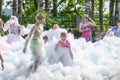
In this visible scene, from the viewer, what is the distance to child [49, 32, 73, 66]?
16419mm

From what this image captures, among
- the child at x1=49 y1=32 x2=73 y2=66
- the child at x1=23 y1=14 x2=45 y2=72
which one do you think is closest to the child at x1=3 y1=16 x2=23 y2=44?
the child at x1=49 y1=32 x2=73 y2=66

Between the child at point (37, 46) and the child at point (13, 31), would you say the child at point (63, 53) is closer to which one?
the child at point (37, 46)

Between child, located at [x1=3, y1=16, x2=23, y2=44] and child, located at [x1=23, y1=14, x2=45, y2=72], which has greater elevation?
child, located at [x1=23, y1=14, x2=45, y2=72]

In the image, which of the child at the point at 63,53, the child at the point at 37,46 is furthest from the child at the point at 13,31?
the child at the point at 37,46

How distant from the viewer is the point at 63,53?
16.5 meters

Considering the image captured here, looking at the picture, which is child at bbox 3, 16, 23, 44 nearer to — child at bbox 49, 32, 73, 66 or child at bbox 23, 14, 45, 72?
child at bbox 49, 32, 73, 66

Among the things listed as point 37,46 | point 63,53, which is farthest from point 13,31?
point 37,46

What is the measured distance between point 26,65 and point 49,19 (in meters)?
17.3

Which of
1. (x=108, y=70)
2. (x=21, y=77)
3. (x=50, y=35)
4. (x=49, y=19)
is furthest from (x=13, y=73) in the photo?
(x=49, y=19)

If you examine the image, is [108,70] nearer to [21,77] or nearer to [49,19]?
[21,77]

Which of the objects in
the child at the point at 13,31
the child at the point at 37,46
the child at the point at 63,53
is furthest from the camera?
the child at the point at 13,31

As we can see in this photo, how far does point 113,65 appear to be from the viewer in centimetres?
1655

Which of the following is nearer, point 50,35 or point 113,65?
point 113,65

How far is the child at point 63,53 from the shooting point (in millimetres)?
16419
